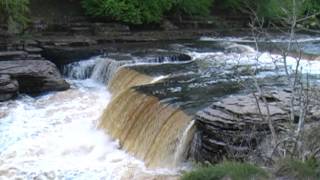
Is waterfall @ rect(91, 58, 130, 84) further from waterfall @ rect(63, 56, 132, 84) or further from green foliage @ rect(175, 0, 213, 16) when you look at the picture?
green foliage @ rect(175, 0, 213, 16)

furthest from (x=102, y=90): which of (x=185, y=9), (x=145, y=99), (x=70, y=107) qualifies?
(x=185, y=9)

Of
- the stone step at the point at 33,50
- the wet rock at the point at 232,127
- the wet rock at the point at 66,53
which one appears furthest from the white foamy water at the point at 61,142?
the stone step at the point at 33,50

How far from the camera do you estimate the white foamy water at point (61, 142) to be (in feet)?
28.1

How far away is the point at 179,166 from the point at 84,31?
11.6 m

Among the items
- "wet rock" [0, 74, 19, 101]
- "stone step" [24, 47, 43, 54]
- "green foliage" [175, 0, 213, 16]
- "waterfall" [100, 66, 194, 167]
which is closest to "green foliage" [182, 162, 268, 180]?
"waterfall" [100, 66, 194, 167]

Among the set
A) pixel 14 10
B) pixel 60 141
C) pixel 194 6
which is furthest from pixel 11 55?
pixel 194 6

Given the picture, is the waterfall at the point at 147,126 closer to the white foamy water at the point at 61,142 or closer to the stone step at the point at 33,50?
the white foamy water at the point at 61,142

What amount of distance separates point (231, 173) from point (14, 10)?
45.5ft

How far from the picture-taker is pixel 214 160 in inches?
309

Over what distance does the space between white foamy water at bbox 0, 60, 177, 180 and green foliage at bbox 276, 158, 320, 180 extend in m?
3.23

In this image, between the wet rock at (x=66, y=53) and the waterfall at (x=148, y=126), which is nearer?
the waterfall at (x=148, y=126)

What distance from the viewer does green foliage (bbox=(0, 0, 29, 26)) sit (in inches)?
669

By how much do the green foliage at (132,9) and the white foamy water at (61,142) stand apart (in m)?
7.23

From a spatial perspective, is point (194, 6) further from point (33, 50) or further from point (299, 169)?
point (299, 169)
